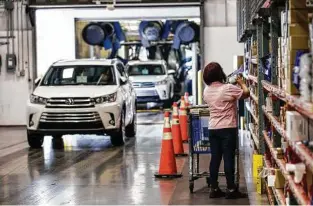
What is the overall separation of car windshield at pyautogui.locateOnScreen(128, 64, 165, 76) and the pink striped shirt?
1874 centimetres

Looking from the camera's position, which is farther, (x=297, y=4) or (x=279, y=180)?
(x=279, y=180)

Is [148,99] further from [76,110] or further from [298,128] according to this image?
[298,128]

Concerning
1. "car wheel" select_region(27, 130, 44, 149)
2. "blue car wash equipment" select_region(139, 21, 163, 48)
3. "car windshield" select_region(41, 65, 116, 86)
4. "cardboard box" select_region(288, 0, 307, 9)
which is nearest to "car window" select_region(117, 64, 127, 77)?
"car windshield" select_region(41, 65, 116, 86)

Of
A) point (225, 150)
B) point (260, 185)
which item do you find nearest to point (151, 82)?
point (260, 185)

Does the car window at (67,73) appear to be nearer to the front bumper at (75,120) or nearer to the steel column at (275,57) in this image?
the front bumper at (75,120)

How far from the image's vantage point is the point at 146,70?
27578 millimetres

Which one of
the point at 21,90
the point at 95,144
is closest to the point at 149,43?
the point at 21,90

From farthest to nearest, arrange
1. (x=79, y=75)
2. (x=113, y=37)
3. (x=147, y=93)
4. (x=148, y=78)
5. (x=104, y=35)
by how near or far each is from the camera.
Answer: (x=113, y=37) < (x=148, y=78) < (x=147, y=93) < (x=104, y=35) < (x=79, y=75)

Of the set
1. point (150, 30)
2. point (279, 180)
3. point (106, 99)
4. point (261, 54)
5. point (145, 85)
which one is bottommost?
point (279, 180)

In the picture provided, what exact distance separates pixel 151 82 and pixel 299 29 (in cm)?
2075

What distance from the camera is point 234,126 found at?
8562 millimetres

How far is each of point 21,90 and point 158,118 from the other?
5213 mm

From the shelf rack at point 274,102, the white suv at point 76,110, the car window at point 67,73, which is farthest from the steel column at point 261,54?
the car window at point 67,73

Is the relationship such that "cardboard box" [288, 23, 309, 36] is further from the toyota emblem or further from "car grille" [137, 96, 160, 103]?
"car grille" [137, 96, 160, 103]
